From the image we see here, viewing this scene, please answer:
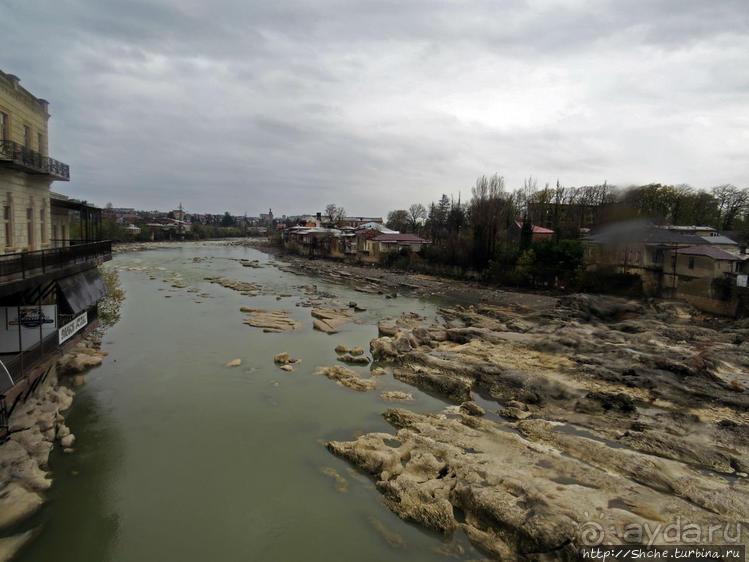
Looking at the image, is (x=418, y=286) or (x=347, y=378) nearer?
(x=347, y=378)

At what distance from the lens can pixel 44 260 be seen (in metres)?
10.4

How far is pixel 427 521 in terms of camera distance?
8.37 meters

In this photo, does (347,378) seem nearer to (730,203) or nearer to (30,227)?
(30,227)

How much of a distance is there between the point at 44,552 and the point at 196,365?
9.84 meters

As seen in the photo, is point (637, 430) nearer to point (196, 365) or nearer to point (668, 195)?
point (196, 365)

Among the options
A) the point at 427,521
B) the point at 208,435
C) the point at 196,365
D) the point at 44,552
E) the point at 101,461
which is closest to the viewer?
the point at 44,552

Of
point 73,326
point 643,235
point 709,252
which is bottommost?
point 73,326

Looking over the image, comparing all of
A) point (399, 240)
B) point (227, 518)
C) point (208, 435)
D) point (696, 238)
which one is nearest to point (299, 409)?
point (208, 435)

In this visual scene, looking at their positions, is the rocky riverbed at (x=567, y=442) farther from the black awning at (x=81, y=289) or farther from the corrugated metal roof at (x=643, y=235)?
the corrugated metal roof at (x=643, y=235)

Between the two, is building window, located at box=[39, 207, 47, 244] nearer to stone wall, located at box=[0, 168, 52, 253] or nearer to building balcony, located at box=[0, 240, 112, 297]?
stone wall, located at box=[0, 168, 52, 253]

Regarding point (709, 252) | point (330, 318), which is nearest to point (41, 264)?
point (330, 318)

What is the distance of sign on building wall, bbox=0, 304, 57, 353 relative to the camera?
9914 mm

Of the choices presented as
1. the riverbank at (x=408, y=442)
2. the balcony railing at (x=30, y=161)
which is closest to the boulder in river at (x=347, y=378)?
the riverbank at (x=408, y=442)

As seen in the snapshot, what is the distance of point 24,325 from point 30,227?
4.97 metres
